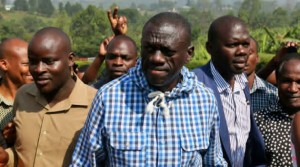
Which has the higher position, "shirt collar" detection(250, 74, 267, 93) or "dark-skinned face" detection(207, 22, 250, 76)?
"dark-skinned face" detection(207, 22, 250, 76)

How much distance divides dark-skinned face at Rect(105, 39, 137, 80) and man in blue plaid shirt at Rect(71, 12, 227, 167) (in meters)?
1.85

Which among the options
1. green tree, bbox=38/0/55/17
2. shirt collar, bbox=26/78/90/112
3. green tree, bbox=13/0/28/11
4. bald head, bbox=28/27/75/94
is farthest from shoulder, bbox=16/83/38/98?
green tree, bbox=13/0/28/11

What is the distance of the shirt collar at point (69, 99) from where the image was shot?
338 cm

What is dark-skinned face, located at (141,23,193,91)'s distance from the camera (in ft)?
9.19

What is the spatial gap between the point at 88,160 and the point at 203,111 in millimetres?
618

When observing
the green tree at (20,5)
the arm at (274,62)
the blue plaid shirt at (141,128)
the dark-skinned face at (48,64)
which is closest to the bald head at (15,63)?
the dark-skinned face at (48,64)

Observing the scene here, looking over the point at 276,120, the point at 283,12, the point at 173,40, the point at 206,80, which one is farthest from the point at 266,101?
the point at 283,12

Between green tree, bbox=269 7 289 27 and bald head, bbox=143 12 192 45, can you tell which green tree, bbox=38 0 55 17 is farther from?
bald head, bbox=143 12 192 45

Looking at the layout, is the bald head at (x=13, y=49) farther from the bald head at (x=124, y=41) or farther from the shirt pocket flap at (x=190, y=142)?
the shirt pocket flap at (x=190, y=142)

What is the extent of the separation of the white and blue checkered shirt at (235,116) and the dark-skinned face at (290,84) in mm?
290

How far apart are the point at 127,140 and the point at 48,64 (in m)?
0.78

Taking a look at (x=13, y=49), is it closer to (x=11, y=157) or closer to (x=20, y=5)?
(x=11, y=157)

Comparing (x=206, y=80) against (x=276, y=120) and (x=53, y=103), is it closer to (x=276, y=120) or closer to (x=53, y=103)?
(x=276, y=120)

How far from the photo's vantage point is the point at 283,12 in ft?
311
